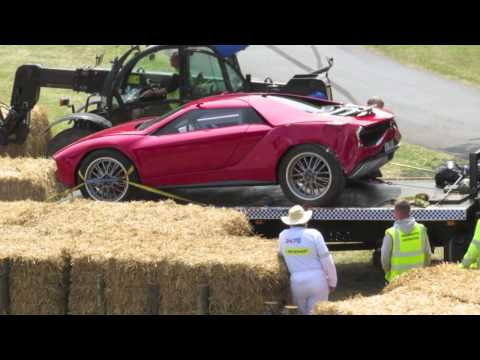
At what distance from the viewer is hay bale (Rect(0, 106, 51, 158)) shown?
20.1 m

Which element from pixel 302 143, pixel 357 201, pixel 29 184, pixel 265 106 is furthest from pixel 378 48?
pixel 302 143

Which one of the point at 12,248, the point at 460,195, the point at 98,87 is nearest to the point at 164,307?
the point at 12,248

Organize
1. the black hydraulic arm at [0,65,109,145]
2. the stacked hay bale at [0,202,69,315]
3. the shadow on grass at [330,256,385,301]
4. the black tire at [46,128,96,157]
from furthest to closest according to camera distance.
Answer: the black hydraulic arm at [0,65,109,145] < the black tire at [46,128,96,157] < the shadow on grass at [330,256,385,301] < the stacked hay bale at [0,202,69,315]

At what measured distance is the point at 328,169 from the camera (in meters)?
14.1

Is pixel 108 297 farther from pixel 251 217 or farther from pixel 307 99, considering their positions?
pixel 307 99

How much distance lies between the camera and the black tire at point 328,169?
46.2 feet

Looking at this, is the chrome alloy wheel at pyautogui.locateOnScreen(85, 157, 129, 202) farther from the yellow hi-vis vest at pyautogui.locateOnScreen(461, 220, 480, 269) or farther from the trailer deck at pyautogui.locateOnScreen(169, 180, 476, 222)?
the yellow hi-vis vest at pyautogui.locateOnScreen(461, 220, 480, 269)

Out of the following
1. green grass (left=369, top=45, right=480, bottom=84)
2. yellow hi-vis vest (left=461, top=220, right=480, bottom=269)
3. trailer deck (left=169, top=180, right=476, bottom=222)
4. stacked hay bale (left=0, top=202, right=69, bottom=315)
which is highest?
green grass (left=369, top=45, right=480, bottom=84)

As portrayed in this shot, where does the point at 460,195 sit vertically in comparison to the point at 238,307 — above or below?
above

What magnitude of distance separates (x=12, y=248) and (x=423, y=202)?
5.37 m

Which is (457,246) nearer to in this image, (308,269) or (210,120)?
(308,269)

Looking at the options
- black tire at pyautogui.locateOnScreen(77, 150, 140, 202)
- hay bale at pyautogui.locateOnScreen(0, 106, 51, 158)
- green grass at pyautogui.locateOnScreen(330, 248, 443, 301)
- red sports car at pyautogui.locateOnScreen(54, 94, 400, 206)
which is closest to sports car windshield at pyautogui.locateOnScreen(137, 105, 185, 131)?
red sports car at pyautogui.locateOnScreen(54, 94, 400, 206)

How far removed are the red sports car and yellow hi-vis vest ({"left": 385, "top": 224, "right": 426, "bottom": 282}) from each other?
6.00ft

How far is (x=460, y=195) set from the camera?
47.6 ft
